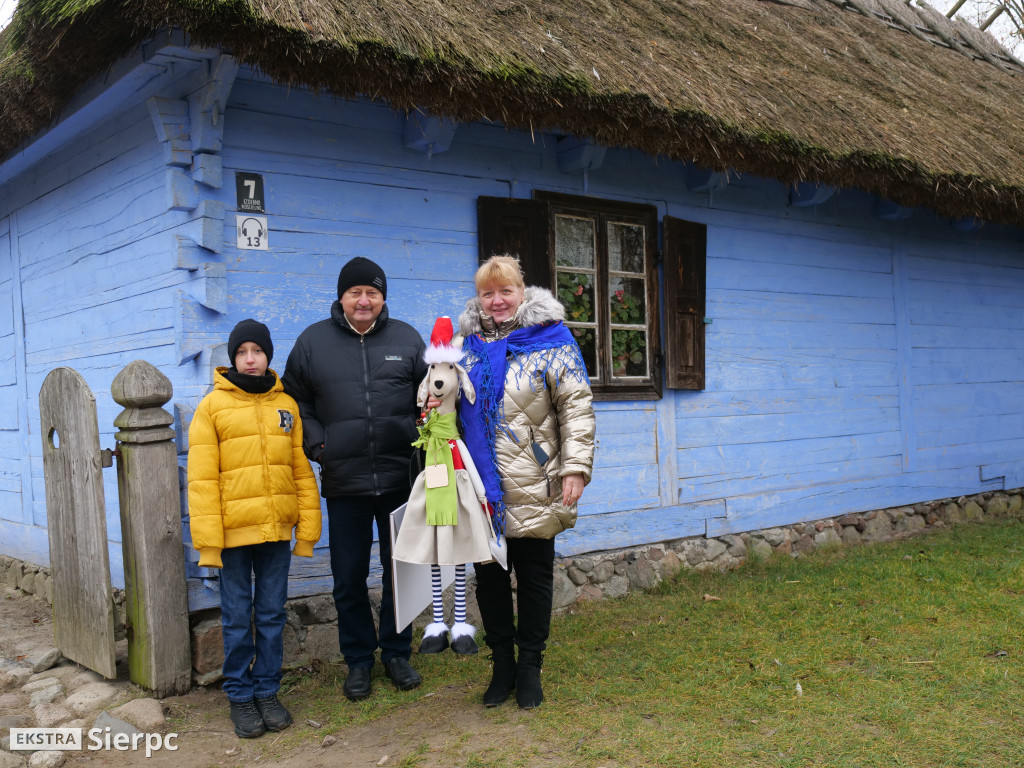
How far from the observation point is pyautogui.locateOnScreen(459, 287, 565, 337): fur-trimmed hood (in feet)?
10.7

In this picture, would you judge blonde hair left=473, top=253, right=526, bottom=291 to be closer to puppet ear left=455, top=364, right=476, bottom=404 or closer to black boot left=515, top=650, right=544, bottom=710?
puppet ear left=455, top=364, right=476, bottom=404

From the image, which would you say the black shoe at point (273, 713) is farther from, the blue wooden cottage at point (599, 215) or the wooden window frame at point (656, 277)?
the wooden window frame at point (656, 277)

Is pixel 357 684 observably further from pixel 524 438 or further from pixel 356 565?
pixel 524 438

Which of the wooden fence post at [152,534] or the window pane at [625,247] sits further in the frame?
the window pane at [625,247]

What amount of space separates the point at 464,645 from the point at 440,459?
0.74 m

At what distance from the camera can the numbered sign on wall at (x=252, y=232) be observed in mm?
4035

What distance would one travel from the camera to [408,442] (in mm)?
3533

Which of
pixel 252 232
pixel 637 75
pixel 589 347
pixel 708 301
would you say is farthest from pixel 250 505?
pixel 708 301

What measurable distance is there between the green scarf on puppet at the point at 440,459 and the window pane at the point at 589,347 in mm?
2045

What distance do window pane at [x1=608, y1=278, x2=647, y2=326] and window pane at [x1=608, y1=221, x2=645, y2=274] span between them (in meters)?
0.08

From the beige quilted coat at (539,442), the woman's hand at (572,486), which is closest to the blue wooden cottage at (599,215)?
the beige quilted coat at (539,442)

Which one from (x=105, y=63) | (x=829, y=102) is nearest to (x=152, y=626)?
(x=105, y=63)

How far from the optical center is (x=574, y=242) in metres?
5.24

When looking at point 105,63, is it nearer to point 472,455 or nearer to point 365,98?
point 365,98
